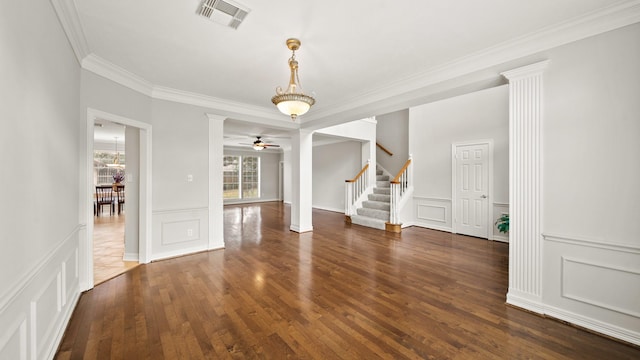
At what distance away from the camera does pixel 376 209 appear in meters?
6.92

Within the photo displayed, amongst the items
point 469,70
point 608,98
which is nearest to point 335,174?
point 469,70

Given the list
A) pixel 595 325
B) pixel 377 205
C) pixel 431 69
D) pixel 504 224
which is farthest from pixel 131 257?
pixel 504 224

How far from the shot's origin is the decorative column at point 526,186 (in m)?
2.48

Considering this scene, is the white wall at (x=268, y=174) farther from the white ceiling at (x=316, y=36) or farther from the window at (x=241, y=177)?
the white ceiling at (x=316, y=36)

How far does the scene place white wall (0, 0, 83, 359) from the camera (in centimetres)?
126

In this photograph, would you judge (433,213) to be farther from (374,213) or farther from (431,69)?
(431,69)

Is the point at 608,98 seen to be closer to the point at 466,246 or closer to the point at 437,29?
the point at 437,29

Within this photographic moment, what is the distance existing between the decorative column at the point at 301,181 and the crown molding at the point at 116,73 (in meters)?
3.04

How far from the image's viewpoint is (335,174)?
918 centimetres

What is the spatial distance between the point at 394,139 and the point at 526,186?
588 cm

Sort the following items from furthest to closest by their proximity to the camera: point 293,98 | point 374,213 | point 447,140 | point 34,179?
1. point 374,213
2. point 447,140
3. point 293,98
4. point 34,179

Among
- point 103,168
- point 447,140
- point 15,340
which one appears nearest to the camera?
point 15,340

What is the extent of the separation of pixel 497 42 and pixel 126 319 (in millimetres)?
4585

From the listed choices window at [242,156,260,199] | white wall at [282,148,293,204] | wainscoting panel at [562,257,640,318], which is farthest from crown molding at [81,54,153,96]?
window at [242,156,260,199]
